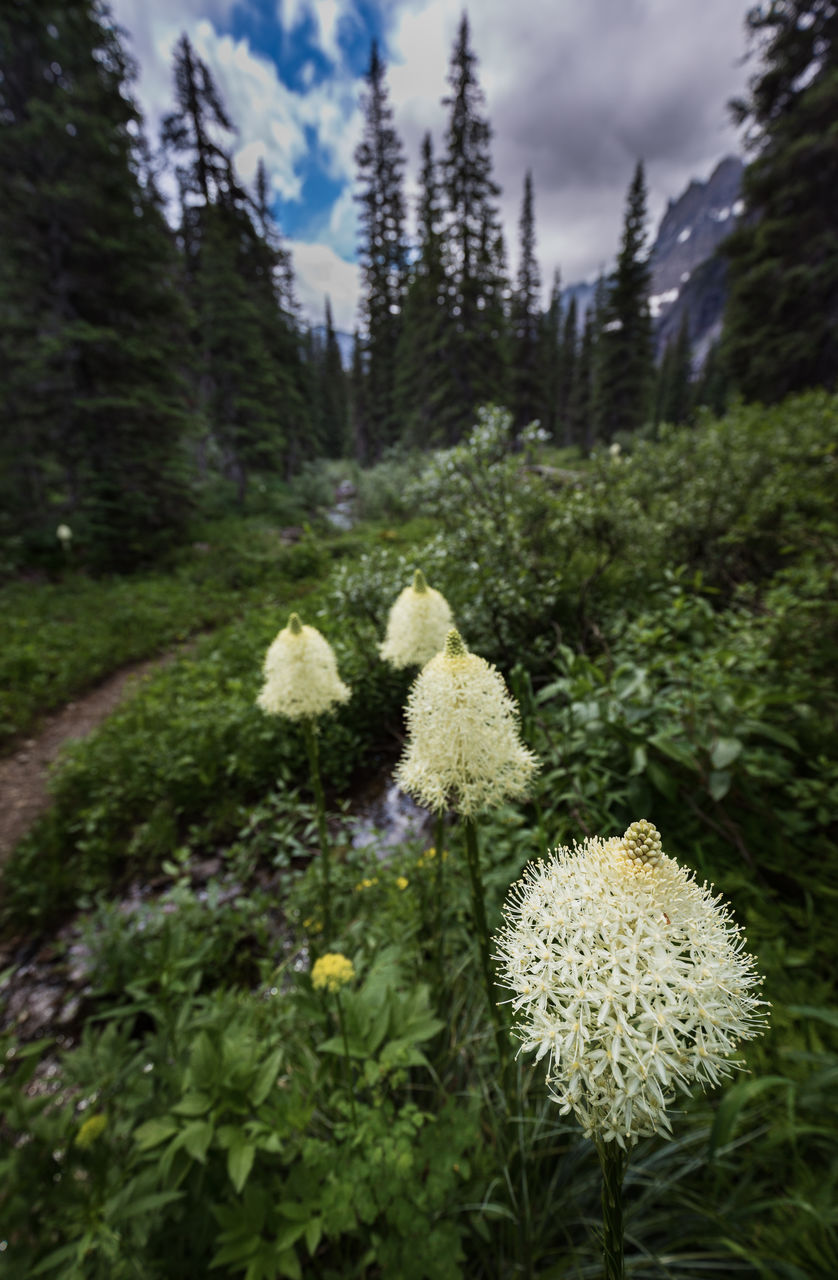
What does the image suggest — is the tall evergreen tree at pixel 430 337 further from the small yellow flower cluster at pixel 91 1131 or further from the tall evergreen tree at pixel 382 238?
the small yellow flower cluster at pixel 91 1131

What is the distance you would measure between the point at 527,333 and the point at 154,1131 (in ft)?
132

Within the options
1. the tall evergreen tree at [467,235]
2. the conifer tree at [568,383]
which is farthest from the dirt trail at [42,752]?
the conifer tree at [568,383]

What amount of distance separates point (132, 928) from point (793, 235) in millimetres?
19519

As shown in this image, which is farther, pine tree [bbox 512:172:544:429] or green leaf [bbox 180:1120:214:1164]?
pine tree [bbox 512:172:544:429]

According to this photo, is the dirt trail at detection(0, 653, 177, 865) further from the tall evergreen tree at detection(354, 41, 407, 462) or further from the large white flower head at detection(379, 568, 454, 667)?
the tall evergreen tree at detection(354, 41, 407, 462)

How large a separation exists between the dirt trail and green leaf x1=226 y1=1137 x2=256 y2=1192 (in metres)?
4.50

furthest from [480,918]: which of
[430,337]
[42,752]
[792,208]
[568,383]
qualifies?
[568,383]

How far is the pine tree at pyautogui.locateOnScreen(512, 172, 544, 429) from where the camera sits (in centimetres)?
3297

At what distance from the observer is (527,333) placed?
109 feet

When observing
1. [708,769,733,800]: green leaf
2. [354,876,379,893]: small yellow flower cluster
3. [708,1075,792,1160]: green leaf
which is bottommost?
[354,876,379,893]: small yellow flower cluster

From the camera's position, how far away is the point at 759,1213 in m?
1.85

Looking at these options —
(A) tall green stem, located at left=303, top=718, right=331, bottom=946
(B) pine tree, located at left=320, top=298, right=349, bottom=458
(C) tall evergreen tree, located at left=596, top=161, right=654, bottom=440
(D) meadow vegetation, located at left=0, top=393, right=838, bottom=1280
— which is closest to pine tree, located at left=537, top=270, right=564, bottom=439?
(C) tall evergreen tree, located at left=596, top=161, right=654, bottom=440

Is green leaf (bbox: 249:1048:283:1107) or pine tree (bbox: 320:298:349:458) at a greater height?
pine tree (bbox: 320:298:349:458)

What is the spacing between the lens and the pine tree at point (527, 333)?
32969 mm
